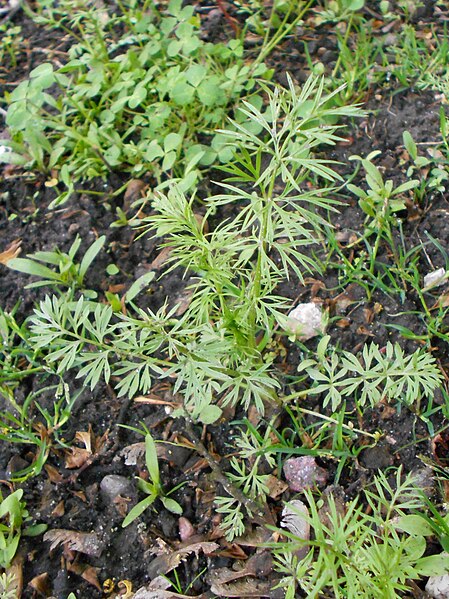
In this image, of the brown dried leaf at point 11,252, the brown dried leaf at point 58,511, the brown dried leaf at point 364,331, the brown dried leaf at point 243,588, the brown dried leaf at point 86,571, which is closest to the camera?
the brown dried leaf at point 243,588

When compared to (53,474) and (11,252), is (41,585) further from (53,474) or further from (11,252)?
(11,252)

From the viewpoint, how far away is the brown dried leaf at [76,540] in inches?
80.4

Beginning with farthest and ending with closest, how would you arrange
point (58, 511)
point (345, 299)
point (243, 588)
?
point (345, 299)
point (58, 511)
point (243, 588)

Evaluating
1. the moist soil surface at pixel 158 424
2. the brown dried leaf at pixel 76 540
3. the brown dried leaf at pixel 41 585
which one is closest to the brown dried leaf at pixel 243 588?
the moist soil surface at pixel 158 424

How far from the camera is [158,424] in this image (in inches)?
89.4

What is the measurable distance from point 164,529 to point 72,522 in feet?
1.02

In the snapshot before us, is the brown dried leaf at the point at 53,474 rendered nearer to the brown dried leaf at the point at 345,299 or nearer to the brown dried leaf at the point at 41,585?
the brown dried leaf at the point at 41,585

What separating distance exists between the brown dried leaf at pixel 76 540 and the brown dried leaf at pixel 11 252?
3.90ft

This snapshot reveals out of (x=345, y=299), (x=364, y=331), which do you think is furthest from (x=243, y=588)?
(x=345, y=299)

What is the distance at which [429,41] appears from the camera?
304 centimetres

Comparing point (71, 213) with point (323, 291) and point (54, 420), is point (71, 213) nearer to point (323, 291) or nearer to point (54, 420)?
point (54, 420)

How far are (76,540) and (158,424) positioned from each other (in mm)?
458

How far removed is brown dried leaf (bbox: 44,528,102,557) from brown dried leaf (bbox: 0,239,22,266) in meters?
1.19

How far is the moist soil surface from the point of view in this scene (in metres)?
2.02
